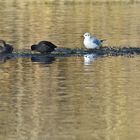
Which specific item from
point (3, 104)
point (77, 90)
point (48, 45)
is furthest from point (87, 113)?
point (48, 45)

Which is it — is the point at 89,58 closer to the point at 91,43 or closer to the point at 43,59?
the point at 43,59

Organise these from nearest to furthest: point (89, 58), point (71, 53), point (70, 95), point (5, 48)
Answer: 1. point (70, 95)
2. point (89, 58)
3. point (5, 48)
4. point (71, 53)

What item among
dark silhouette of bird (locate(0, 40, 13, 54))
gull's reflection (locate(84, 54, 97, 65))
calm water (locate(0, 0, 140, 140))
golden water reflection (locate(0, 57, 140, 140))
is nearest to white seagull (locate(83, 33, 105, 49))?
gull's reflection (locate(84, 54, 97, 65))

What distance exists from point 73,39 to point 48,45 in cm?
524

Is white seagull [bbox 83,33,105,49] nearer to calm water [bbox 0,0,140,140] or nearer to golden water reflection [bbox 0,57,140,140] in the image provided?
calm water [bbox 0,0,140,140]

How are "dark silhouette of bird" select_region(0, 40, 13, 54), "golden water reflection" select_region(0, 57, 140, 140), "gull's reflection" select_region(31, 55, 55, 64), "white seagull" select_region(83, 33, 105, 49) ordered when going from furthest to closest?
"white seagull" select_region(83, 33, 105, 49) < "dark silhouette of bird" select_region(0, 40, 13, 54) < "gull's reflection" select_region(31, 55, 55, 64) < "golden water reflection" select_region(0, 57, 140, 140)

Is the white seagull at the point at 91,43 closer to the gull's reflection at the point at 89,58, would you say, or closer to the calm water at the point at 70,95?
the gull's reflection at the point at 89,58

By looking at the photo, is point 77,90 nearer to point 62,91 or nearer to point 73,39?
point 62,91

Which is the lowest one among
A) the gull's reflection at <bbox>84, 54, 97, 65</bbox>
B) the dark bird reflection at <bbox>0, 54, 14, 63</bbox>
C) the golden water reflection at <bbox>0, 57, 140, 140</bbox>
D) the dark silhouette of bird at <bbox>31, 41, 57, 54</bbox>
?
the golden water reflection at <bbox>0, 57, 140, 140</bbox>

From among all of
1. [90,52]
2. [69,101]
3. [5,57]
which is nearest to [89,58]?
[90,52]

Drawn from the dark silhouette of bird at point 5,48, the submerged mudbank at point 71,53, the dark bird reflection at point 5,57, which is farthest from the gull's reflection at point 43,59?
the dark silhouette of bird at point 5,48

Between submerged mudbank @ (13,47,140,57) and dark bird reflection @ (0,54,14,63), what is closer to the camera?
dark bird reflection @ (0,54,14,63)

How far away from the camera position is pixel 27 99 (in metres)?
17.9

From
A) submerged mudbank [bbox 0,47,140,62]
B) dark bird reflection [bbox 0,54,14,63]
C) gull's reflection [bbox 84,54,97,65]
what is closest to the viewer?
gull's reflection [bbox 84,54,97,65]
